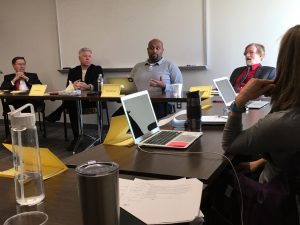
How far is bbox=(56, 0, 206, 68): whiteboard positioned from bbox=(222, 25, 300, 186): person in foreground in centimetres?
330

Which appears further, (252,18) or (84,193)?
(252,18)

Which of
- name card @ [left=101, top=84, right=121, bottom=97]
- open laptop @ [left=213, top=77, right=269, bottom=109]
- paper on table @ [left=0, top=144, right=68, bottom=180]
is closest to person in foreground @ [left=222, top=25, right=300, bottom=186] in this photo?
paper on table @ [left=0, top=144, right=68, bottom=180]

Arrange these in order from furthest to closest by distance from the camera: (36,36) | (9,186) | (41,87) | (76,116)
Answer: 1. (36,36)
2. (76,116)
3. (41,87)
4. (9,186)

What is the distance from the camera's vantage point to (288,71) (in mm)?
1336

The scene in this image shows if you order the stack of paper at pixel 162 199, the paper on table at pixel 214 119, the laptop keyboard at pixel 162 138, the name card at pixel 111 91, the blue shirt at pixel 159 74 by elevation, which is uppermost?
the blue shirt at pixel 159 74

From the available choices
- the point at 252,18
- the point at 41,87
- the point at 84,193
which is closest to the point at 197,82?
the point at 252,18

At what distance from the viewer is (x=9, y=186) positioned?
111 centimetres

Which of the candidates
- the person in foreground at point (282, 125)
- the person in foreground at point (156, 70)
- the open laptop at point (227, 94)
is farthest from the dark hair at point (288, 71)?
the person in foreground at point (156, 70)

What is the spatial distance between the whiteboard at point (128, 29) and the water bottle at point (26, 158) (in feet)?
12.6

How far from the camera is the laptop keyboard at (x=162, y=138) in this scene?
1.60 m

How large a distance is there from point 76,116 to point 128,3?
5.59 ft

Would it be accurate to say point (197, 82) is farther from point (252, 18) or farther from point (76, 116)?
point (76, 116)

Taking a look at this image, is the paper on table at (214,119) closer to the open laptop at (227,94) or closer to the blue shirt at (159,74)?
the open laptop at (227,94)

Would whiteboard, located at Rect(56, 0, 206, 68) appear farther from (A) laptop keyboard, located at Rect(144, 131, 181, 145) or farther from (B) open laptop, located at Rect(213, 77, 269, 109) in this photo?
(A) laptop keyboard, located at Rect(144, 131, 181, 145)
